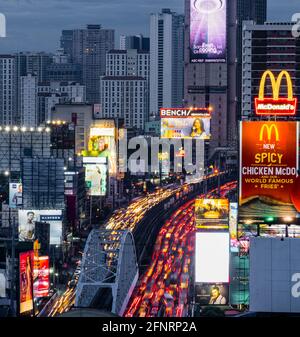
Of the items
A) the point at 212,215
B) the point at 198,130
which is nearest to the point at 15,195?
the point at 212,215

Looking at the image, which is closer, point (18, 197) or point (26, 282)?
point (26, 282)

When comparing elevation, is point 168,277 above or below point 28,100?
below

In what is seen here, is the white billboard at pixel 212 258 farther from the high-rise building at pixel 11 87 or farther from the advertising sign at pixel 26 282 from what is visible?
the high-rise building at pixel 11 87

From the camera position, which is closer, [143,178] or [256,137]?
[256,137]

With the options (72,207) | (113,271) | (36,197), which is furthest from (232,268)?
(72,207)

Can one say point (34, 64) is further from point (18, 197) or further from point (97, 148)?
point (18, 197)

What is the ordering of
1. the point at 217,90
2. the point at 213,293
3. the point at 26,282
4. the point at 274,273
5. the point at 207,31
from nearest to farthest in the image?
the point at 274,273, the point at 26,282, the point at 213,293, the point at 207,31, the point at 217,90
